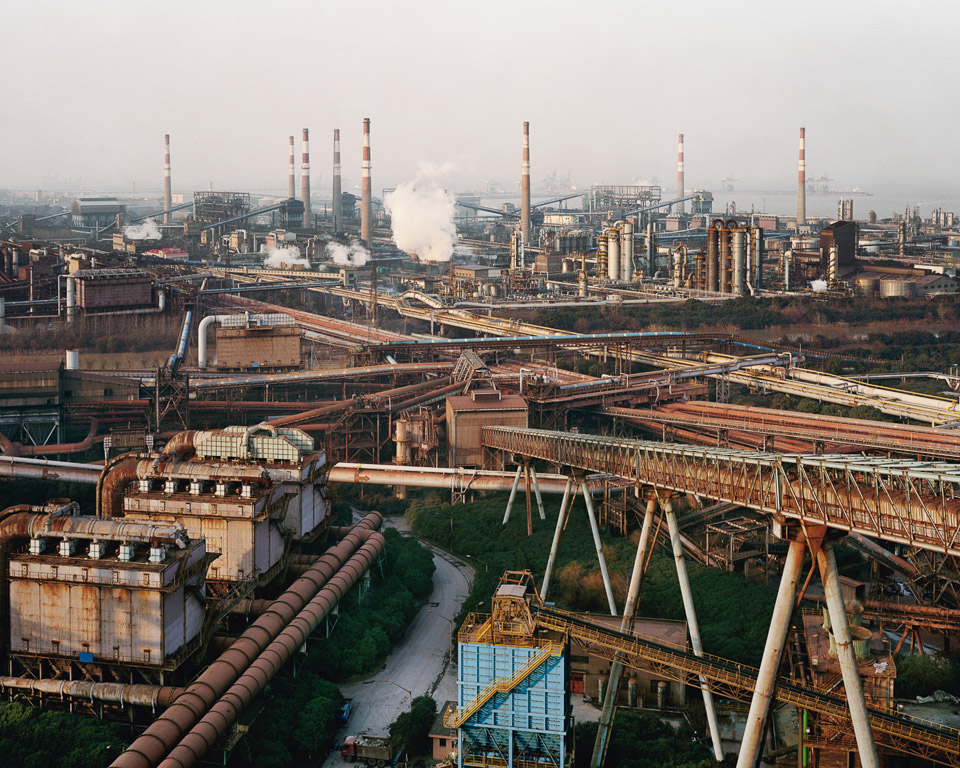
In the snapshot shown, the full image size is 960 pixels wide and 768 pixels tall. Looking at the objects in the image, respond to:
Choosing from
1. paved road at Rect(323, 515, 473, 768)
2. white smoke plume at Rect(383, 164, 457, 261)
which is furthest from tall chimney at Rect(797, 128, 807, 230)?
paved road at Rect(323, 515, 473, 768)

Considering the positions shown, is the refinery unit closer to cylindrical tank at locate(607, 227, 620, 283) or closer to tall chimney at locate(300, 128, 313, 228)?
cylindrical tank at locate(607, 227, 620, 283)

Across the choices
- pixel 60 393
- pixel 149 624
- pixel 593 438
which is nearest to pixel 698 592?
pixel 593 438

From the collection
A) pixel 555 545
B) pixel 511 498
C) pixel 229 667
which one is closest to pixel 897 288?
pixel 511 498

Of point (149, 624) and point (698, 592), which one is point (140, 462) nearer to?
point (149, 624)

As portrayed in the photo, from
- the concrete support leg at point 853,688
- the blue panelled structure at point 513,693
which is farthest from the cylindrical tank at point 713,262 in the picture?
the concrete support leg at point 853,688

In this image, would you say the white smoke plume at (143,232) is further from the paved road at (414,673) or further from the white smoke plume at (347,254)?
the paved road at (414,673)

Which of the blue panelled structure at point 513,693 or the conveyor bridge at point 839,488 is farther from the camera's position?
the blue panelled structure at point 513,693

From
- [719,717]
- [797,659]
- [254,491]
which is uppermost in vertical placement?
[254,491]
